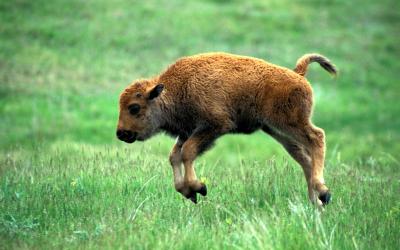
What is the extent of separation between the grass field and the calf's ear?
94cm

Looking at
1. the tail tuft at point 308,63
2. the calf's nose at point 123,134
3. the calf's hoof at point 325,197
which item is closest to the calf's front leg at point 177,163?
the calf's nose at point 123,134

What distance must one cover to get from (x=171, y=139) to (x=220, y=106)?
5.84 m

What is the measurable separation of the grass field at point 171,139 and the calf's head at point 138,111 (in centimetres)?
53

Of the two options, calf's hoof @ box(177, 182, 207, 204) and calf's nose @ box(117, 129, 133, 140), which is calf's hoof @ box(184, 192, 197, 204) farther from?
calf's nose @ box(117, 129, 133, 140)

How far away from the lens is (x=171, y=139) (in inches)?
545

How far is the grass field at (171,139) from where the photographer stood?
6.60 metres

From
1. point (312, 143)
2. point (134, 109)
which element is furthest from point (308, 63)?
point (134, 109)

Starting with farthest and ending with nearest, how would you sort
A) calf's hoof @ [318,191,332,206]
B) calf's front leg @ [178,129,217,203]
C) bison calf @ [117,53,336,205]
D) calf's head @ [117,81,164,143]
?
calf's head @ [117,81,164,143] → bison calf @ [117,53,336,205] → calf's front leg @ [178,129,217,203] → calf's hoof @ [318,191,332,206]

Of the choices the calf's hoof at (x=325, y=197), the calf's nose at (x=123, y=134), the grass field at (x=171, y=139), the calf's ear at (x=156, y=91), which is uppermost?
the calf's ear at (x=156, y=91)

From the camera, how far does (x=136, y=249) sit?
609cm

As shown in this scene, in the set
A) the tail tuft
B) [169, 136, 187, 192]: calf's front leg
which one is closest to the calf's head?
[169, 136, 187, 192]: calf's front leg

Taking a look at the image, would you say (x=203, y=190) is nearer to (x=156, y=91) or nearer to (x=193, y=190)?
(x=193, y=190)

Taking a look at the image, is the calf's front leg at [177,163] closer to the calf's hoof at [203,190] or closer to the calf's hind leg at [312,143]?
the calf's hoof at [203,190]

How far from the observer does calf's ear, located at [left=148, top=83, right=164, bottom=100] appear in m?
8.09
